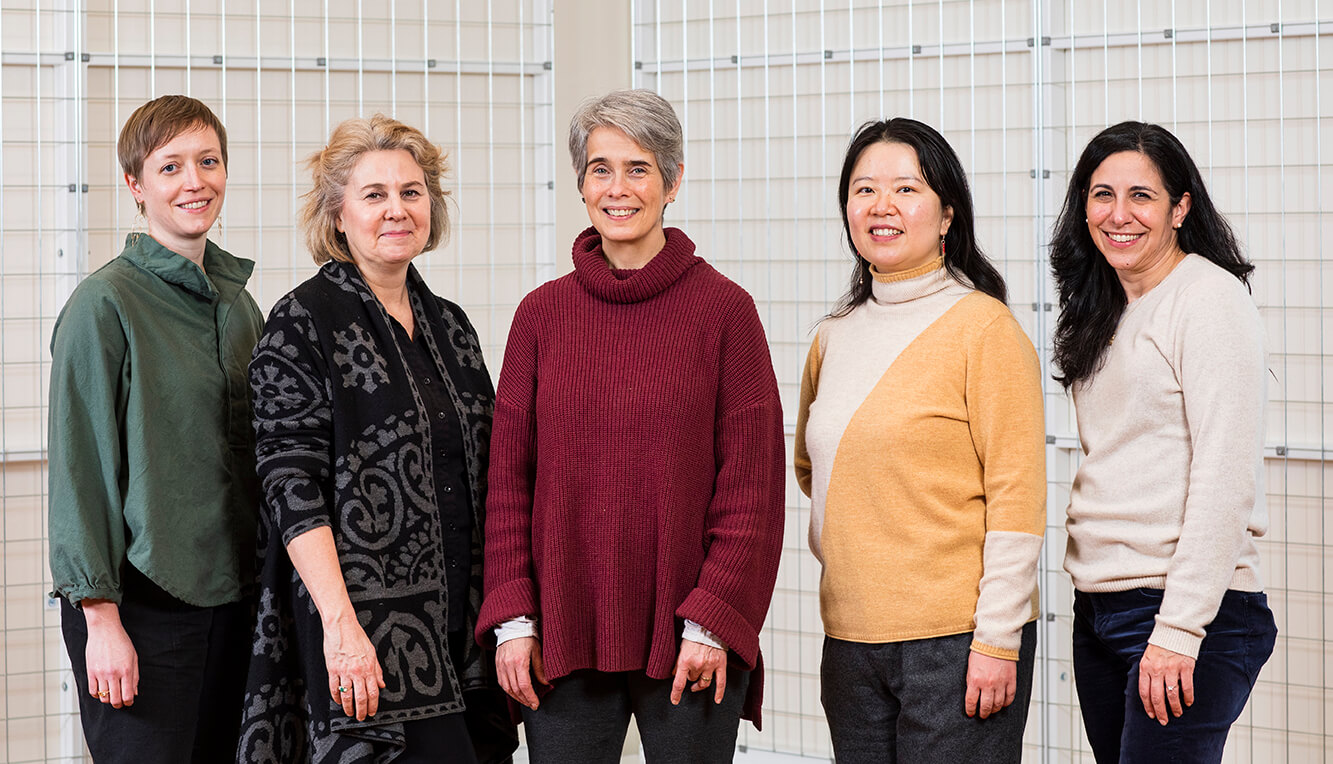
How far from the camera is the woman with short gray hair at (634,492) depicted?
171cm

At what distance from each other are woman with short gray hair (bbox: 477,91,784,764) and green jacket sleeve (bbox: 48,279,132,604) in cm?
57

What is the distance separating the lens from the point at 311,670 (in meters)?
1.72

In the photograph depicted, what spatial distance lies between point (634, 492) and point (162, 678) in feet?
2.63

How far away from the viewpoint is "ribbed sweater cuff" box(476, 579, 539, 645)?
1729mm

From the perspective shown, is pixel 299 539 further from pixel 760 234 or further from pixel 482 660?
pixel 760 234

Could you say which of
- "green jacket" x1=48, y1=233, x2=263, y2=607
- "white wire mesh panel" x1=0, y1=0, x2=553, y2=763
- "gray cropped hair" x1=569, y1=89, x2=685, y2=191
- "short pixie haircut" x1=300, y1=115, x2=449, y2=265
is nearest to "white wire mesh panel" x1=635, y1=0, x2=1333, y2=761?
"white wire mesh panel" x1=0, y1=0, x2=553, y2=763

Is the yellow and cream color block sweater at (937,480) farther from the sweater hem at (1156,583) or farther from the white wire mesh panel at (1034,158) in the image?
the white wire mesh panel at (1034,158)

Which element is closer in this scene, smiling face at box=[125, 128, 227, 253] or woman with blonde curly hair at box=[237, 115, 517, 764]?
woman with blonde curly hair at box=[237, 115, 517, 764]

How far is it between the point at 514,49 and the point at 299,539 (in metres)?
1.78

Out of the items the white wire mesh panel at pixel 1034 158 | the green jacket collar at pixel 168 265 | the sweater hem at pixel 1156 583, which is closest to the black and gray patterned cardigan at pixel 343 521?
the green jacket collar at pixel 168 265

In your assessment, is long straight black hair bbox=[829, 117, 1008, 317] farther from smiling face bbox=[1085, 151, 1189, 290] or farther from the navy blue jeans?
the navy blue jeans

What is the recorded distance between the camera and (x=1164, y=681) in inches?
66.4

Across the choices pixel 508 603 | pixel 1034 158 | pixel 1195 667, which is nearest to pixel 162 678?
pixel 508 603

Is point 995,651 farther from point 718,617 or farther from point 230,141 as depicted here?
point 230,141
